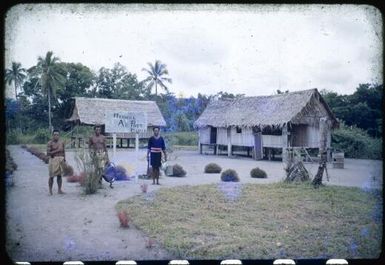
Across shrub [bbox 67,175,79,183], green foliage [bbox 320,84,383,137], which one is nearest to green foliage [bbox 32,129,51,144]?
shrub [bbox 67,175,79,183]

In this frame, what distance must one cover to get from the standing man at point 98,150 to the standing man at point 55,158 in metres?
0.53

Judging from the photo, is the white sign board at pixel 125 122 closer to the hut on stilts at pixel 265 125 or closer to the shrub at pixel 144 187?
the shrub at pixel 144 187

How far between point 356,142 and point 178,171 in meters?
3.54

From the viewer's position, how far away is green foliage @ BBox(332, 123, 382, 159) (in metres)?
5.81

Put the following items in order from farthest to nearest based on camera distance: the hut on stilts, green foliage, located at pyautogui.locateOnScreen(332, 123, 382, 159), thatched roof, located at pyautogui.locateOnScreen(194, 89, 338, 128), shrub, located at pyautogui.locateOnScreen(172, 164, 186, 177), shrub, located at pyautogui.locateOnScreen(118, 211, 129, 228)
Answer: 1. thatched roof, located at pyautogui.locateOnScreen(194, 89, 338, 128)
2. the hut on stilts
3. shrub, located at pyautogui.locateOnScreen(172, 164, 186, 177)
4. green foliage, located at pyautogui.locateOnScreen(332, 123, 382, 159)
5. shrub, located at pyautogui.locateOnScreen(118, 211, 129, 228)

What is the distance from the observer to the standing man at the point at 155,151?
6.81m

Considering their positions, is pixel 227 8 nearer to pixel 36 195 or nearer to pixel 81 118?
pixel 81 118

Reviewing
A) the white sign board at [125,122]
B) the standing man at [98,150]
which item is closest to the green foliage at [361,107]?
the white sign board at [125,122]

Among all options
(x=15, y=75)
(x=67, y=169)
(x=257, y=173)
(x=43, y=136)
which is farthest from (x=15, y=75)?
(x=257, y=173)

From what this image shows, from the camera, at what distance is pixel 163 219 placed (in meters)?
Result: 5.50

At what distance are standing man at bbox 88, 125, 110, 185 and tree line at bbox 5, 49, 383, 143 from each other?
555mm

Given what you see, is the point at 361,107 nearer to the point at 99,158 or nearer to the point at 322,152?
the point at 322,152

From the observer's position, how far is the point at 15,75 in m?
5.14

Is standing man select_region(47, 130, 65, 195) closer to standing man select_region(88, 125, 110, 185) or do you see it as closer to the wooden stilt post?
standing man select_region(88, 125, 110, 185)
